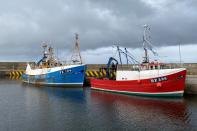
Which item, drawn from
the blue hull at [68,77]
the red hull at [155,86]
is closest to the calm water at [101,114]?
the red hull at [155,86]

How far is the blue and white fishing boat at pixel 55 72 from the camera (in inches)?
2277

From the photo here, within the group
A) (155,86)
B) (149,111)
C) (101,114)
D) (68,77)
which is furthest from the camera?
(68,77)

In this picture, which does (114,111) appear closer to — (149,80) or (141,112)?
(141,112)

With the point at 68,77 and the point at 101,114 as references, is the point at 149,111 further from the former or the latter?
the point at 68,77

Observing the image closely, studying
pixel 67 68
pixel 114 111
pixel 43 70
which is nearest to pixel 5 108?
pixel 114 111

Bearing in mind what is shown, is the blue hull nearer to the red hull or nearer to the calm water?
the red hull

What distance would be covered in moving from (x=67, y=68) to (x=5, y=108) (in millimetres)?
24229

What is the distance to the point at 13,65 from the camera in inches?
4208

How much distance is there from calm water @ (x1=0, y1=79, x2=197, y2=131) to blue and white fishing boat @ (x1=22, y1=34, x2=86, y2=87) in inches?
708

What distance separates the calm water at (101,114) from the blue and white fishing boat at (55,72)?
18.0 metres

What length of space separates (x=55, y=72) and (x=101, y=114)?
104 feet

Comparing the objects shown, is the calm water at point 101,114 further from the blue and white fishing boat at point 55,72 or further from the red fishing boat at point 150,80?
the blue and white fishing boat at point 55,72

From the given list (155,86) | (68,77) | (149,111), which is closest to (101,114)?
(149,111)

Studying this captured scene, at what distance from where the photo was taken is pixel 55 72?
6031 cm
